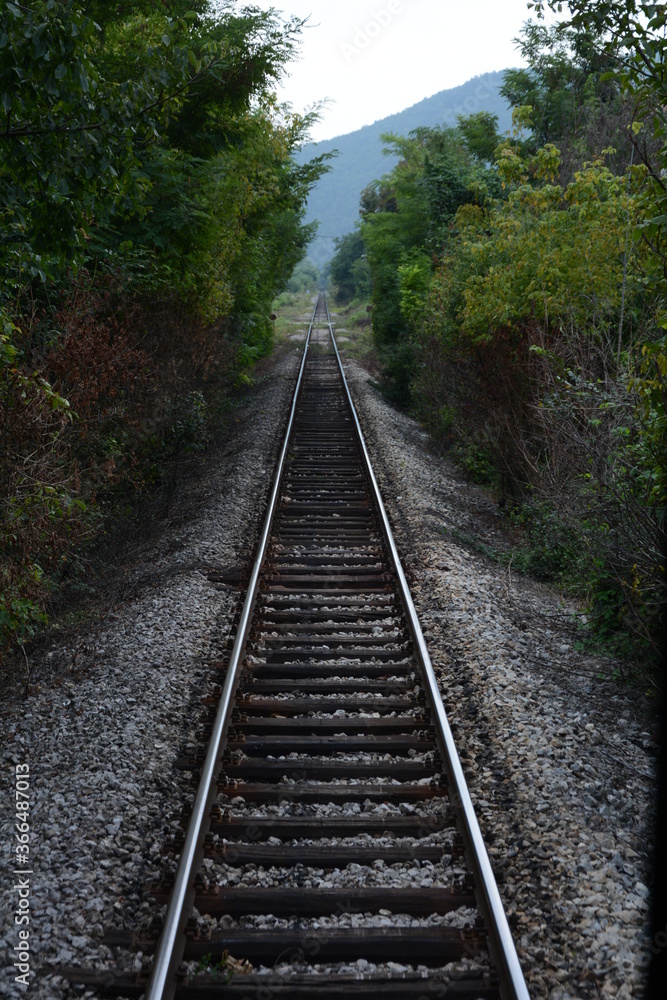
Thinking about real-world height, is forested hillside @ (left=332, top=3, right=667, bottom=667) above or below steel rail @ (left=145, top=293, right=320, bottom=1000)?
above

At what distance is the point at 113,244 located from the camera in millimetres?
9703

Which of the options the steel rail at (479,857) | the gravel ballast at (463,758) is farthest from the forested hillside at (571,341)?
the steel rail at (479,857)

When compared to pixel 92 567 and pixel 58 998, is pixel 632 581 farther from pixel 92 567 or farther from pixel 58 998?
pixel 92 567

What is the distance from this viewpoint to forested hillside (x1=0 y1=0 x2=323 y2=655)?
169 inches

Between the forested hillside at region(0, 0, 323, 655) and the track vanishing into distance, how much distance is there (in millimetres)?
2016

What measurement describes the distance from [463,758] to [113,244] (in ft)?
26.1

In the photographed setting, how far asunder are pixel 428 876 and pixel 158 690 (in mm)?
2567

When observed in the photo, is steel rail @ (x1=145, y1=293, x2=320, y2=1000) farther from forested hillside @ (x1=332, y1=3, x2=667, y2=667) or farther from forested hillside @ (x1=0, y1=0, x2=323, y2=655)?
forested hillside @ (x1=332, y1=3, x2=667, y2=667)

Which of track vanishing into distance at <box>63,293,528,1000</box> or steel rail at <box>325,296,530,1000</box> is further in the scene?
track vanishing into distance at <box>63,293,528,1000</box>

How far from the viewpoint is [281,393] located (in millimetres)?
19344

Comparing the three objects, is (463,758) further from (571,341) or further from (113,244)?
(113,244)

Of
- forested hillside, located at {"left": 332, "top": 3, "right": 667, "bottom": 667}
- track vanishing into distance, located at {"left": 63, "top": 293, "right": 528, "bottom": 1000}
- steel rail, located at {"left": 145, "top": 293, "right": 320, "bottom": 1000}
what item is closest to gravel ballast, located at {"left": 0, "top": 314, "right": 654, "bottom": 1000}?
track vanishing into distance, located at {"left": 63, "top": 293, "right": 528, "bottom": 1000}

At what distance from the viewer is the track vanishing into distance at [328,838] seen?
10.6ft

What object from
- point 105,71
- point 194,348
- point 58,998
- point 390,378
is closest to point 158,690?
point 58,998
